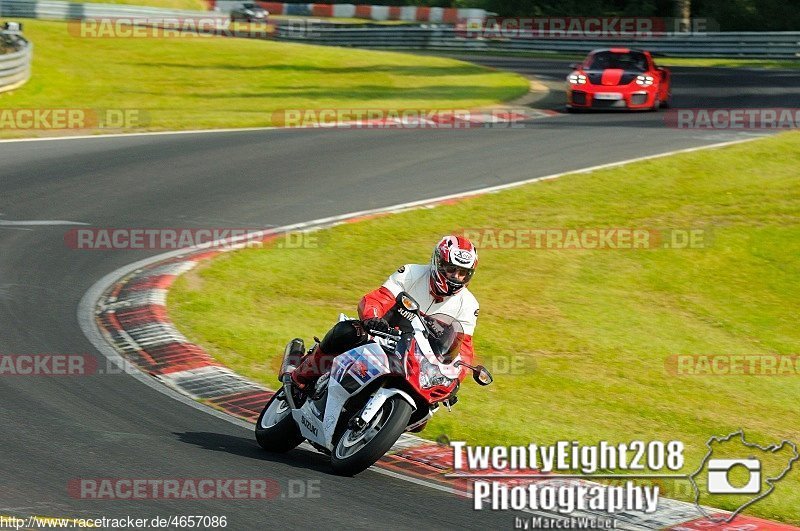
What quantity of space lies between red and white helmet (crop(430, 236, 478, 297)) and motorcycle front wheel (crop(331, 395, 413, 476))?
0.99 metres

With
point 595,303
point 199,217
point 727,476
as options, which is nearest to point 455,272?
point 727,476

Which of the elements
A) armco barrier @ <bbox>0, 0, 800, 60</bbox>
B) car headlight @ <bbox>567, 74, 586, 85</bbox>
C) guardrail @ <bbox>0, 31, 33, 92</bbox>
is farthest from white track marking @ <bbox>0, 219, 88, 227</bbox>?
armco barrier @ <bbox>0, 0, 800, 60</bbox>

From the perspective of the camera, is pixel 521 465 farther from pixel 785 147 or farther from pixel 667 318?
pixel 785 147

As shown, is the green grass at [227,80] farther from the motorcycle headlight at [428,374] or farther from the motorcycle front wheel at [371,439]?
the motorcycle headlight at [428,374]

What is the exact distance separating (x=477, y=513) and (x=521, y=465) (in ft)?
3.76

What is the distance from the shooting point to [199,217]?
→ 1612 centimetres

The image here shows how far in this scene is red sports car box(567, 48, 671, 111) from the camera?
26156mm
